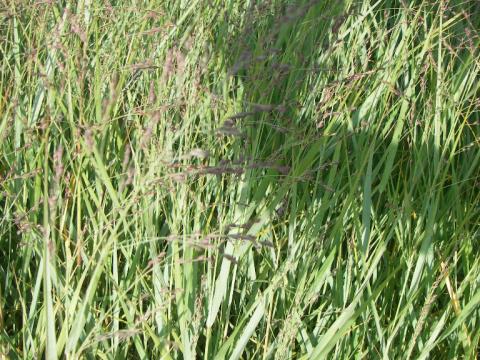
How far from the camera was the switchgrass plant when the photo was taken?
66.8 inches

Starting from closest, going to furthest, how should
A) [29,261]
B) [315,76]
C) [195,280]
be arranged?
[195,280], [29,261], [315,76]

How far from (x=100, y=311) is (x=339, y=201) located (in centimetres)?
84

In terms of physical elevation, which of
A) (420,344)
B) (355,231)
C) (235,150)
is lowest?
(420,344)

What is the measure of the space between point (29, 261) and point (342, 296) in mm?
788

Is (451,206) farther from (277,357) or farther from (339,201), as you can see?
(277,357)

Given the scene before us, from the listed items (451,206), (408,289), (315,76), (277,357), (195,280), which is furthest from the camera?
(315,76)

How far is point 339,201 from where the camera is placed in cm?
226

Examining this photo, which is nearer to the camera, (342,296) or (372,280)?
(342,296)

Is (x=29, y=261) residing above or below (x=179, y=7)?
below

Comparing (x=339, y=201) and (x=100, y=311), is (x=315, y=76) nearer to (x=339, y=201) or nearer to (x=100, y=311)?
(x=339, y=201)

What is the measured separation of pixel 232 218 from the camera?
6.26 ft

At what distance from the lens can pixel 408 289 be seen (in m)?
2.07

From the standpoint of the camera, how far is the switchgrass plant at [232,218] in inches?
66.8

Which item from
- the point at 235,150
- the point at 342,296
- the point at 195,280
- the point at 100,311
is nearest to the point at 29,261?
the point at 100,311
